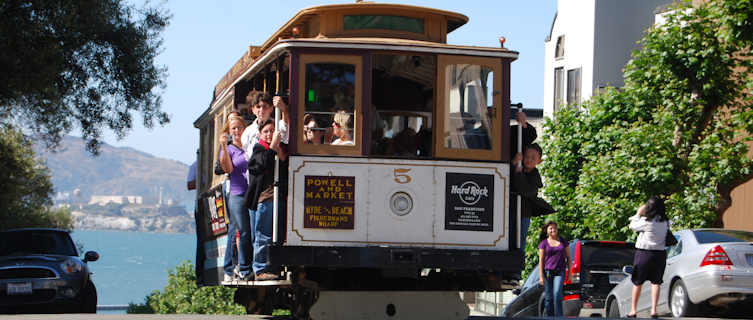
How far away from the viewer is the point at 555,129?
100 feet

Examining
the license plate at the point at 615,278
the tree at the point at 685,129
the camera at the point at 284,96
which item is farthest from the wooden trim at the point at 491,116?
the tree at the point at 685,129

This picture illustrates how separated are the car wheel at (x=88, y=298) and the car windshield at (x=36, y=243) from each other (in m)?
0.66

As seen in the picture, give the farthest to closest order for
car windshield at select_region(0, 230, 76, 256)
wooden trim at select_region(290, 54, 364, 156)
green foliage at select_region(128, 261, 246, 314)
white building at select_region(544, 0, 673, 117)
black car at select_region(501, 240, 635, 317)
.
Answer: green foliage at select_region(128, 261, 246, 314) → white building at select_region(544, 0, 673, 117) → car windshield at select_region(0, 230, 76, 256) → black car at select_region(501, 240, 635, 317) → wooden trim at select_region(290, 54, 364, 156)

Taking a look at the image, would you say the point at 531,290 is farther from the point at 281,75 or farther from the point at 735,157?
the point at 281,75

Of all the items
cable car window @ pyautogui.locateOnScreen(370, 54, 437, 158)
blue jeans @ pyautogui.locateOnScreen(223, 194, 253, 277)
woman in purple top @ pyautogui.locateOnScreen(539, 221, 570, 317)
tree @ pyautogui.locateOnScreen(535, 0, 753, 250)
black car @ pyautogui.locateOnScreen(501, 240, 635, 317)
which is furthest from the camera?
tree @ pyautogui.locateOnScreen(535, 0, 753, 250)

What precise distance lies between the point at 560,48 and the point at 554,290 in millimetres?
26030

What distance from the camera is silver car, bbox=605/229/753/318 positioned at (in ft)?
48.9

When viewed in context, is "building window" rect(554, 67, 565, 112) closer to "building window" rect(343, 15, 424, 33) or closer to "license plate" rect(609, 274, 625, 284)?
"license plate" rect(609, 274, 625, 284)

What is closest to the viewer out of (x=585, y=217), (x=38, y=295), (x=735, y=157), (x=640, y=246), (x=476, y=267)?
(x=476, y=267)

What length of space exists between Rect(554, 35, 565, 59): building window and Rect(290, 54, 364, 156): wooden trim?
98.6ft

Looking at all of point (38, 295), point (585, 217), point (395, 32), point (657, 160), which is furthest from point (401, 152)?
point (585, 217)

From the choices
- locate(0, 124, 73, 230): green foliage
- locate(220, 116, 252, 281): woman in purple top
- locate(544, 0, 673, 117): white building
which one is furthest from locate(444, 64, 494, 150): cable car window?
locate(544, 0, 673, 117): white building

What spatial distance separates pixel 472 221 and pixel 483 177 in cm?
46

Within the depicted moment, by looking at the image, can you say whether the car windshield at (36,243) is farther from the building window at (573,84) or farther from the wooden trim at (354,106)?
the building window at (573,84)
